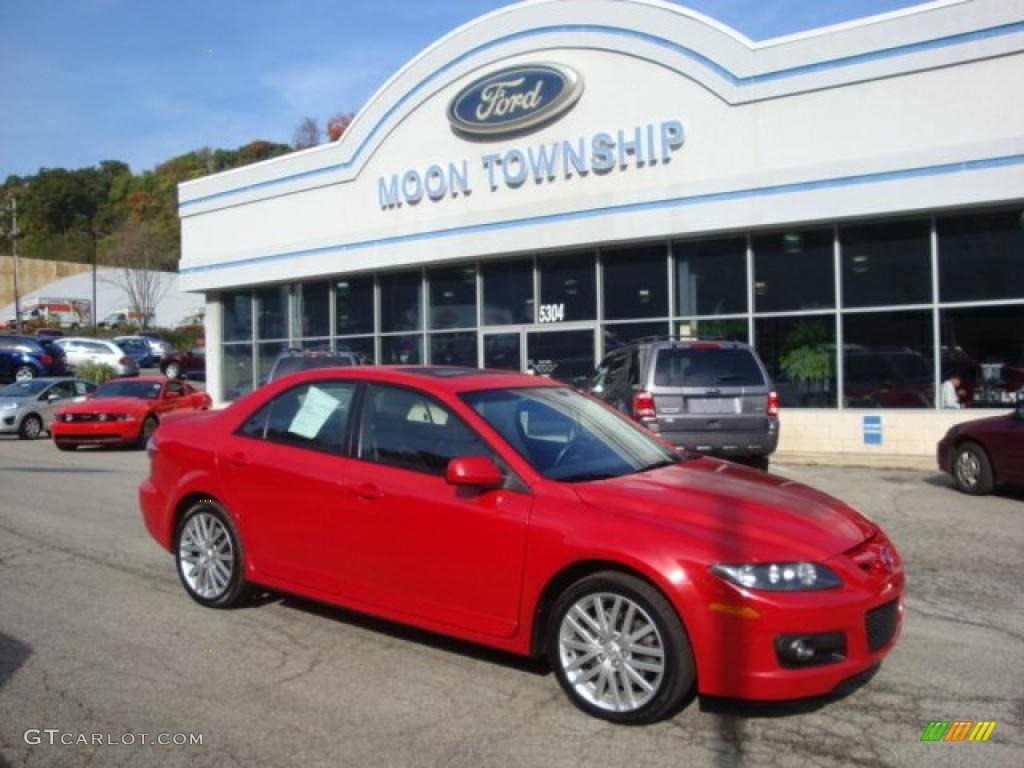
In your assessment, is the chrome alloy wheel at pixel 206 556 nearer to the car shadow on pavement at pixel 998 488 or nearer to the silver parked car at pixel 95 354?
the car shadow on pavement at pixel 998 488

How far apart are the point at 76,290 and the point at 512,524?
254 feet

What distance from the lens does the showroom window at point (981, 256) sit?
537 inches

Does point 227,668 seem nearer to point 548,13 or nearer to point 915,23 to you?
point 915,23

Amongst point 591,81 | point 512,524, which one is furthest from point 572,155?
point 512,524

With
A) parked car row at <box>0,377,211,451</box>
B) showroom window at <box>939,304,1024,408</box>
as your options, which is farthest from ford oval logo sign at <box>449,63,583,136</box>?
parked car row at <box>0,377,211,451</box>

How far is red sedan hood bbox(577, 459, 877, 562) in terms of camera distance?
13.7 ft

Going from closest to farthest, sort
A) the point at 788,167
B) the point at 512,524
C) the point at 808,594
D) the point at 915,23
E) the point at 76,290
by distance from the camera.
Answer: the point at 808,594
the point at 512,524
the point at 915,23
the point at 788,167
the point at 76,290

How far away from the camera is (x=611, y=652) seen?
4309mm

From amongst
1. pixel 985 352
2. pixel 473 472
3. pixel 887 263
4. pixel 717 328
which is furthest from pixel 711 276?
pixel 473 472

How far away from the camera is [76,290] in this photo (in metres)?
73.8

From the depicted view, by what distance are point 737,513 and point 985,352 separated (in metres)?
11.2

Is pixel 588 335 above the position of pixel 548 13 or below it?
below

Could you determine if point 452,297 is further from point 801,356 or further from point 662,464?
point 662,464

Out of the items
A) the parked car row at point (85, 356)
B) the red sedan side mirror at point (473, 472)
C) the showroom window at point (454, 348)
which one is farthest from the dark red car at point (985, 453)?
the parked car row at point (85, 356)
